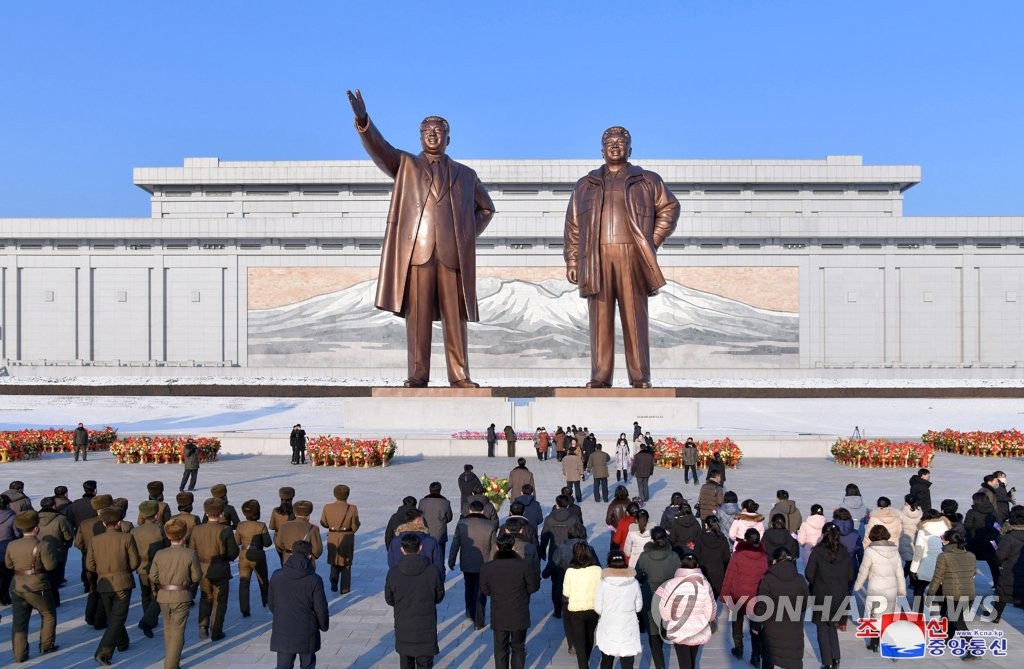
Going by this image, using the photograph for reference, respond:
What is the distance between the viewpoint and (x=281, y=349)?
43531mm

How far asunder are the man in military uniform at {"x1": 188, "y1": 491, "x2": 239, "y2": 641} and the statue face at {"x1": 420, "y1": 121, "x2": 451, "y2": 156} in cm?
1196

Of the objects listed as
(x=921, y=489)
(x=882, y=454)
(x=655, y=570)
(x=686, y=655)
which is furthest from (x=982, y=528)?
(x=882, y=454)

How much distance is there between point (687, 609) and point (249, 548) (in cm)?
338

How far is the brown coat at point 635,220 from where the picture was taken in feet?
57.4

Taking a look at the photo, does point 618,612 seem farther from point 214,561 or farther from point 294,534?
point 214,561

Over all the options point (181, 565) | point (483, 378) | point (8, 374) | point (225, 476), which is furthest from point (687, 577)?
point (8, 374)

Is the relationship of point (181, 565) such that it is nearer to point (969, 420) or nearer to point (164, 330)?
point (969, 420)

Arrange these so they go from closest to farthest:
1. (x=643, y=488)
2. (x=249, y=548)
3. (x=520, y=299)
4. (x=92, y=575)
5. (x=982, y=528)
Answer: (x=92, y=575) < (x=249, y=548) < (x=982, y=528) < (x=643, y=488) < (x=520, y=299)

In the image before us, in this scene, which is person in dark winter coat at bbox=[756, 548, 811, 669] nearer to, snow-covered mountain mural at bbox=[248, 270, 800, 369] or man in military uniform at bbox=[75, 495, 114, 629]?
man in military uniform at bbox=[75, 495, 114, 629]

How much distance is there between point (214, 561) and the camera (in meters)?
6.04

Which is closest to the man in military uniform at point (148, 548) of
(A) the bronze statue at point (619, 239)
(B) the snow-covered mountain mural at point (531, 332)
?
(A) the bronze statue at point (619, 239)

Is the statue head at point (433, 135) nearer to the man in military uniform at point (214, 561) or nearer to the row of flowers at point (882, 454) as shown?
the row of flowers at point (882, 454)

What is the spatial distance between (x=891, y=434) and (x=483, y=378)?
79.7 ft

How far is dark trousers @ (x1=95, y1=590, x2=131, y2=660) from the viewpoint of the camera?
5.46m
